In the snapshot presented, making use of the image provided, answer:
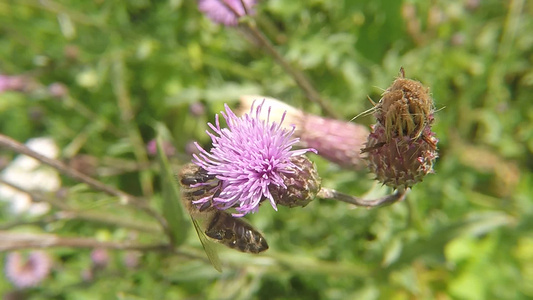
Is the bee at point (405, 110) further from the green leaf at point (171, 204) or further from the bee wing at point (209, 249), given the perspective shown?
the green leaf at point (171, 204)

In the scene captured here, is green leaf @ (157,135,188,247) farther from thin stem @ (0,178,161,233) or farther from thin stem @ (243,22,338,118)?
thin stem @ (243,22,338,118)

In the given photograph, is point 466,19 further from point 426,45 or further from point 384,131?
point 384,131

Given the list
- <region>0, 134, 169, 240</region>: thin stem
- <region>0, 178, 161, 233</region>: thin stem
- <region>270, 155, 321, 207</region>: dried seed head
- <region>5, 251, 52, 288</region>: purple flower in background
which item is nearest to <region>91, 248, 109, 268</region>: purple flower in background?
<region>5, 251, 52, 288</region>: purple flower in background

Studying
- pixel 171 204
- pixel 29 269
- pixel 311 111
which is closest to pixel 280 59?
pixel 171 204

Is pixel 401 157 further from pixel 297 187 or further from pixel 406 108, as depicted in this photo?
pixel 297 187

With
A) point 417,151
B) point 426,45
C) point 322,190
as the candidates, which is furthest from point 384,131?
point 426,45
